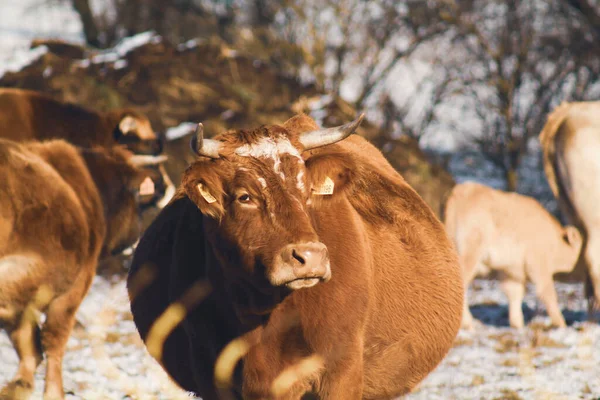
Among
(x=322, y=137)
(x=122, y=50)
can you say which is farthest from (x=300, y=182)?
(x=122, y=50)

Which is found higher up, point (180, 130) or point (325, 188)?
point (325, 188)

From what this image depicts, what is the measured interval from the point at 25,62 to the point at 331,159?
39.9 feet

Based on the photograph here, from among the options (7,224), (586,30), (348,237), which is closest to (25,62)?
(7,224)

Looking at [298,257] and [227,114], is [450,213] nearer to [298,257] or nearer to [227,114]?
[227,114]

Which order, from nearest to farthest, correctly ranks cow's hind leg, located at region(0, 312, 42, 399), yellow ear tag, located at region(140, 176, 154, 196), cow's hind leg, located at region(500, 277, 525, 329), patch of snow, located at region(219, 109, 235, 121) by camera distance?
cow's hind leg, located at region(0, 312, 42, 399) → yellow ear tag, located at region(140, 176, 154, 196) → cow's hind leg, located at region(500, 277, 525, 329) → patch of snow, located at region(219, 109, 235, 121)

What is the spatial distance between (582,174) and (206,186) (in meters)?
6.68

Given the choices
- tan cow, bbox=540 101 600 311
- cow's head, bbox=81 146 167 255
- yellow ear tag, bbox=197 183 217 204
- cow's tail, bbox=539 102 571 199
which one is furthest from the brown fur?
yellow ear tag, bbox=197 183 217 204

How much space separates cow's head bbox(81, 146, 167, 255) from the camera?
22.6 ft

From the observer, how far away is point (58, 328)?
5.75 meters

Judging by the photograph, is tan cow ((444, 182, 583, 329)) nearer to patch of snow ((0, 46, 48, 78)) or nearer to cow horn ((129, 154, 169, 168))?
cow horn ((129, 154, 169, 168))

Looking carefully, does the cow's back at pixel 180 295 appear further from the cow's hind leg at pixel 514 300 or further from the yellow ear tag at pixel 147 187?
the cow's hind leg at pixel 514 300

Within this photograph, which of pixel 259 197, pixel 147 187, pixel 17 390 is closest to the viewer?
pixel 259 197

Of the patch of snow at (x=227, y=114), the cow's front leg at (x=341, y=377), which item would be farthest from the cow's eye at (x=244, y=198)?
the patch of snow at (x=227, y=114)

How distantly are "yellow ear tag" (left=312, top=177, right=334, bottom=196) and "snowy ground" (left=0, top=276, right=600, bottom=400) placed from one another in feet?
7.90
